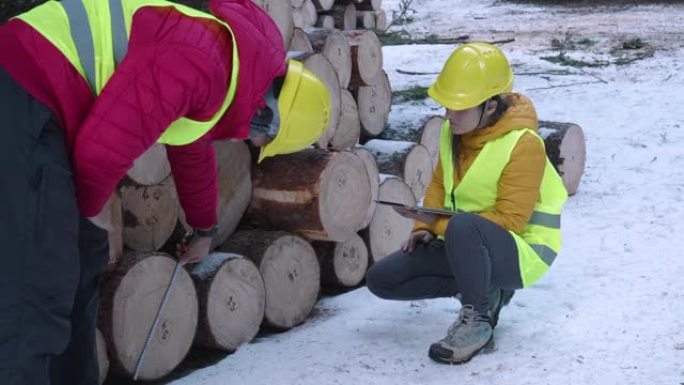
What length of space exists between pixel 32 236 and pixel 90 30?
464 millimetres

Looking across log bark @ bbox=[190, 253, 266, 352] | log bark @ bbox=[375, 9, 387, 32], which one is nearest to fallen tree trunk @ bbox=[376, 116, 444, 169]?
log bark @ bbox=[190, 253, 266, 352]

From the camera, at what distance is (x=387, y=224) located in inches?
170

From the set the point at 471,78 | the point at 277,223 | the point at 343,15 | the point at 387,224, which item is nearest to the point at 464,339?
the point at 471,78

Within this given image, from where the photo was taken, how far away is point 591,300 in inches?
132

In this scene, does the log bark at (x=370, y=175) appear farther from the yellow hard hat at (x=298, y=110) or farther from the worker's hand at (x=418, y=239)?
the yellow hard hat at (x=298, y=110)

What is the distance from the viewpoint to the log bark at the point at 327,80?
12.4 feet

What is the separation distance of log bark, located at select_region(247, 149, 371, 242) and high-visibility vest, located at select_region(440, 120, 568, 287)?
0.53m

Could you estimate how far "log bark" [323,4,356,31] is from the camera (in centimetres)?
865

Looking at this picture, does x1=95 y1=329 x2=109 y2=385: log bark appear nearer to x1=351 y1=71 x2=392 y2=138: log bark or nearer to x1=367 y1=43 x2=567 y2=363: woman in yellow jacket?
x1=367 y1=43 x2=567 y2=363: woman in yellow jacket

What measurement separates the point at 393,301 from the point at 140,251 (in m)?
1.15

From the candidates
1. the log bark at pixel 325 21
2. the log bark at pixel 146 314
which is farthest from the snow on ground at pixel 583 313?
the log bark at pixel 325 21

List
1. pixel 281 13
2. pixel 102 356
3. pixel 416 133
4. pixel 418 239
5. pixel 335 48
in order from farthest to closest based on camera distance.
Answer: pixel 416 133 → pixel 335 48 → pixel 281 13 → pixel 418 239 → pixel 102 356

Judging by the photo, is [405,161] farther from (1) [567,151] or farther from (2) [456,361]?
(2) [456,361]

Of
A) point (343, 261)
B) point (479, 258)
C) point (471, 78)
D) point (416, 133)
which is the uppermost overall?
point (471, 78)
